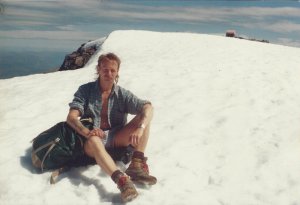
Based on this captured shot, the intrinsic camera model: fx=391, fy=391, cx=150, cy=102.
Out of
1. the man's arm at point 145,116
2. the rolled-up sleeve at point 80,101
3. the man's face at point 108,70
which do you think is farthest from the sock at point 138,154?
the man's face at point 108,70

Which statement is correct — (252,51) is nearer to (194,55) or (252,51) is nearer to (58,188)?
(194,55)

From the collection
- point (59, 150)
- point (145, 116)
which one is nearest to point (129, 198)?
point (145, 116)

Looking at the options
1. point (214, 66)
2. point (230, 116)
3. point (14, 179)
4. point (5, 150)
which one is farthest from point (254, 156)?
point (214, 66)

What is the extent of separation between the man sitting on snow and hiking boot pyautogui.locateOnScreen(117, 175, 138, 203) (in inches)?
10.9

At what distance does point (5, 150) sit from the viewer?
7762 mm

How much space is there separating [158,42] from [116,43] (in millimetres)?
2330

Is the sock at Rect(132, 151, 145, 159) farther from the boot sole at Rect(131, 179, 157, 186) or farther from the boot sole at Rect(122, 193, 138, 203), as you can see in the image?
the boot sole at Rect(122, 193, 138, 203)

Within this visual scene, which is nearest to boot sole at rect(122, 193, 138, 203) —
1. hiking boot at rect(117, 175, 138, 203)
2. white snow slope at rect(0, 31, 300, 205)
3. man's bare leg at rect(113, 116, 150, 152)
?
hiking boot at rect(117, 175, 138, 203)

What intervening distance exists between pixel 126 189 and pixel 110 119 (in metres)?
1.58

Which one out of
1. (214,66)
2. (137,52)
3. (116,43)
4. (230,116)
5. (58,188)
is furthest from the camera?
(116,43)

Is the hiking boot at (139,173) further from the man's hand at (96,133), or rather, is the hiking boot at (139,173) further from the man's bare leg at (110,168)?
Answer: the man's hand at (96,133)

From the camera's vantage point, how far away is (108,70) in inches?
261

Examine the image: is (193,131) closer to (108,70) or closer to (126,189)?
(108,70)

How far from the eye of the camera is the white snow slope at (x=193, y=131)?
6.29 metres
